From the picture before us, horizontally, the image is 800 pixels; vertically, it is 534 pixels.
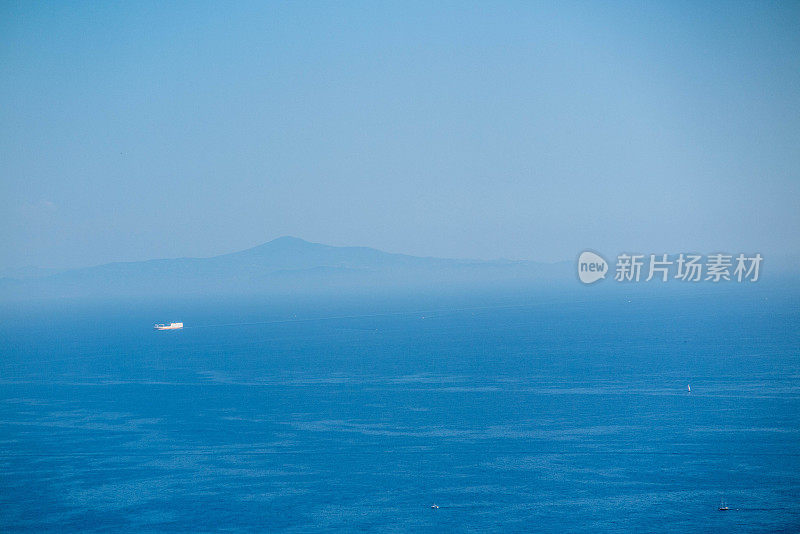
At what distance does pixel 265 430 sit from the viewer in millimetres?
43812

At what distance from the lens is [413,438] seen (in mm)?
41000

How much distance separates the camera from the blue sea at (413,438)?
3166cm

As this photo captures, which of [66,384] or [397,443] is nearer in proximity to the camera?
[397,443]

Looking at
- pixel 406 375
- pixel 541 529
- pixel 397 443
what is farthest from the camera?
pixel 406 375

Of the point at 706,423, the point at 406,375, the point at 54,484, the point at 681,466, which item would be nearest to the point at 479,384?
the point at 406,375

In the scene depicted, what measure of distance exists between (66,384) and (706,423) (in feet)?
152

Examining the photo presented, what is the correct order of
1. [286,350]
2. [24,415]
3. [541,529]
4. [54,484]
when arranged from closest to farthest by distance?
[541,529] < [54,484] < [24,415] < [286,350]

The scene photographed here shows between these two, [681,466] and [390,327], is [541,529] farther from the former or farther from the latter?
[390,327]

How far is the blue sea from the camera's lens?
31.7m

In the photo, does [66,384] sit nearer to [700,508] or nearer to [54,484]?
[54,484]

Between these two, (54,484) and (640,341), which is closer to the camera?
(54,484)

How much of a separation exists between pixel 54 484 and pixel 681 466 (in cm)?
2777

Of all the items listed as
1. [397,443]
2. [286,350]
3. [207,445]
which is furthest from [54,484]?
[286,350]

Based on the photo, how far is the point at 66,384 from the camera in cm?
6284
